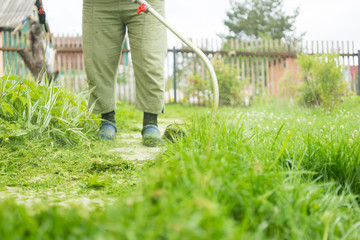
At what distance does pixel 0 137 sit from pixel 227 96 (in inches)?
253

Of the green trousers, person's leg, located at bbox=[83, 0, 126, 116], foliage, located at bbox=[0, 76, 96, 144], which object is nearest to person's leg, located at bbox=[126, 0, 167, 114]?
the green trousers

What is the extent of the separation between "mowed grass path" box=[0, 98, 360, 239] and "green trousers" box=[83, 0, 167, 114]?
96 centimetres

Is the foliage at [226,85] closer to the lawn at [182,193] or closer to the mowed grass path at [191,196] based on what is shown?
the lawn at [182,193]

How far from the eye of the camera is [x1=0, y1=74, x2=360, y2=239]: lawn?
70 centimetres

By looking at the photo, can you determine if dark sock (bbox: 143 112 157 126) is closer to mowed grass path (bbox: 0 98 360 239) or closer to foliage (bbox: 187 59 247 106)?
mowed grass path (bbox: 0 98 360 239)

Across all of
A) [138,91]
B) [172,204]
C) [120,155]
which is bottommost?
[120,155]

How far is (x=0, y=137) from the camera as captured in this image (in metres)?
2.10

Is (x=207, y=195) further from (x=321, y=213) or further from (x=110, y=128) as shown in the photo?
(x=110, y=128)

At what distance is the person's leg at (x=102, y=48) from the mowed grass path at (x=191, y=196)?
0.97m

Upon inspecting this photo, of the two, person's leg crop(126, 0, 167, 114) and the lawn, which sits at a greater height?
person's leg crop(126, 0, 167, 114)

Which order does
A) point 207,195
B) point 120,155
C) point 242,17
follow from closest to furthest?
1. point 207,195
2. point 120,155
3. point 242,17

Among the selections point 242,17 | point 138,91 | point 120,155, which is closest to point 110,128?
point 138,91

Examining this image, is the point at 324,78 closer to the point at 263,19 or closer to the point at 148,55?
the point at 148,55

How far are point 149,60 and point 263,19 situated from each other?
23.4 meters
